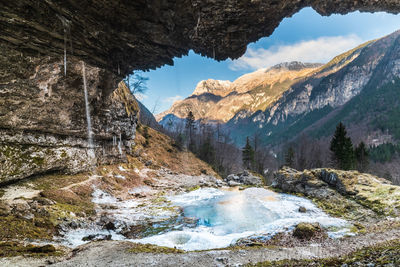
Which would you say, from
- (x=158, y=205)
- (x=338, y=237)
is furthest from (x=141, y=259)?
(x=158, y=205)

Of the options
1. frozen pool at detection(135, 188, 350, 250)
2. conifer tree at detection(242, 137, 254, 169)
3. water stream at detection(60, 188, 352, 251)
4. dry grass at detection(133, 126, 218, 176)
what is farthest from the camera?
conifer tree at detection(242, 137, 254, 169)

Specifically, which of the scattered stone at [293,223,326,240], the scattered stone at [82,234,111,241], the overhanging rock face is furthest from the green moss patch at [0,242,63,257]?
the overhanging rock face

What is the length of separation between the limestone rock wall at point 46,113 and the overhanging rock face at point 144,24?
2233mm

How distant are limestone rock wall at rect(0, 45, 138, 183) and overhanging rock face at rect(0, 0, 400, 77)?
2233 mm

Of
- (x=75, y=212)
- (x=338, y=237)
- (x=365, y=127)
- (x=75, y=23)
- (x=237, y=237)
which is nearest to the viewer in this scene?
(x=338, y=237)

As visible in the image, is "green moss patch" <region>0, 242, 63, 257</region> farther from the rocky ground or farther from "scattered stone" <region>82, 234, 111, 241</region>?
"scattered stone" <region>82, 234, 111, 241</region>

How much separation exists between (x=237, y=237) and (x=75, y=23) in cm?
2115

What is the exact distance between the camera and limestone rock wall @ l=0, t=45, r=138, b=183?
1697 cm

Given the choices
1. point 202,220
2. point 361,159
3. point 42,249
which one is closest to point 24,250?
point 42,249

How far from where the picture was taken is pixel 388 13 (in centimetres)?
1600

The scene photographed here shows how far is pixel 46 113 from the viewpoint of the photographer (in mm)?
20594

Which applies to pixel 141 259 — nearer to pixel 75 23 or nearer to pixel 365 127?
pixel 75 23

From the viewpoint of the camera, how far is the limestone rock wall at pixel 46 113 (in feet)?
55.7

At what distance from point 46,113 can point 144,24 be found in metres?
14.8
